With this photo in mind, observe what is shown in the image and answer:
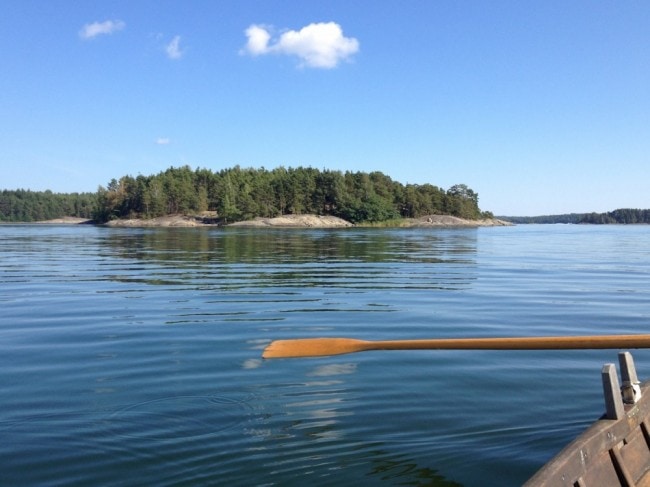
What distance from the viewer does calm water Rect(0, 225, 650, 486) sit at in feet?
15.6

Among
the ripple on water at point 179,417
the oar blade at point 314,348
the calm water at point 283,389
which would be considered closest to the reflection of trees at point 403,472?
the calm water at point 283,389

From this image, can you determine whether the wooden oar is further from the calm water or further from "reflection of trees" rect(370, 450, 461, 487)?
"reflection of trees" rect(370, 450, 461, 487)

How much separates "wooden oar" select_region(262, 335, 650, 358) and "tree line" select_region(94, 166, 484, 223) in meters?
120

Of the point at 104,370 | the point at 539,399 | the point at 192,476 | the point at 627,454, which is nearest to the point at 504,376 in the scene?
the point at 539,399

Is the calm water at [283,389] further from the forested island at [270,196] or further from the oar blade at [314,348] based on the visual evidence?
the forested island at [270,196]

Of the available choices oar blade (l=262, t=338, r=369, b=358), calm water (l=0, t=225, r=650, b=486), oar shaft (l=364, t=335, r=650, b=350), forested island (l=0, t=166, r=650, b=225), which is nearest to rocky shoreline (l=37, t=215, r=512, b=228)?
forested island (l=0, t=166, r=650, b=225)

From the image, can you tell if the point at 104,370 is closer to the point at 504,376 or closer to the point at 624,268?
the point at 504,376

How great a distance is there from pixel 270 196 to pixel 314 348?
126 meters

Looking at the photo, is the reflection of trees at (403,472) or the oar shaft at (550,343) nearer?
the reflection of trees at (403,472)

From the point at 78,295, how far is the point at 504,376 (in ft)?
37.0

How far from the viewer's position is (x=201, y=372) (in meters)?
7.46

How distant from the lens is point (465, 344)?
213 inches

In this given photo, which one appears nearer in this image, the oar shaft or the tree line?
the oar shaft

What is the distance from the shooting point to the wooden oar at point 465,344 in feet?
15.8
